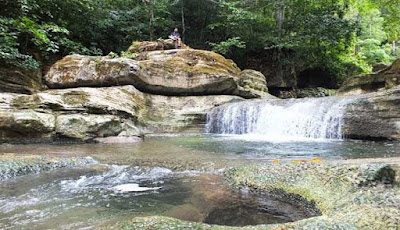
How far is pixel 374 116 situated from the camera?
310 inches

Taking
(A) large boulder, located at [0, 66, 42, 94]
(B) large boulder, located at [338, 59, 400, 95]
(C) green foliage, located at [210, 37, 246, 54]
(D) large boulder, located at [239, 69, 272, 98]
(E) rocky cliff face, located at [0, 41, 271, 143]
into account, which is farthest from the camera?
(C) green foliage, located at [210, 37, 246, 54]

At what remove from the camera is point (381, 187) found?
2.63 metres

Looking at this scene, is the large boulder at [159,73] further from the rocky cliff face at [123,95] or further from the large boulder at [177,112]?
the large boulder at [177,112]

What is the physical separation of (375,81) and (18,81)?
13.5 metres

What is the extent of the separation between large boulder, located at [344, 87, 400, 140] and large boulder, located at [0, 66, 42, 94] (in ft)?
34.3

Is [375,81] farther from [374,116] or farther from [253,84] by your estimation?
[374,116]

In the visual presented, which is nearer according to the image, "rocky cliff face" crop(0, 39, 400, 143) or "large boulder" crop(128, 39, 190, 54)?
"rocky cliff face" crop(0, 39, 400, 143)

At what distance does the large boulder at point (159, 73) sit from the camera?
10617 mm

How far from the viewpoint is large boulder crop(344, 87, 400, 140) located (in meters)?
7.60

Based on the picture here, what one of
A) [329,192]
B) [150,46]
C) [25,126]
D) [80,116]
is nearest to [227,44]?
[150,46]

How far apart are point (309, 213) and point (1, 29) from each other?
31.5ft

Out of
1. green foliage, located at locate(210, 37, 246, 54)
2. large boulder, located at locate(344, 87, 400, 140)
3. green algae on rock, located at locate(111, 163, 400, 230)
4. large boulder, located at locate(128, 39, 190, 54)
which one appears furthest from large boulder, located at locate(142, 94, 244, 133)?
green algae on rock, located at locate(111, 163, 400, 230)

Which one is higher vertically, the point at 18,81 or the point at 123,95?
the point at 18,81

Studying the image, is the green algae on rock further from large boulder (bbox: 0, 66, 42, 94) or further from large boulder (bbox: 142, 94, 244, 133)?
large boulder (bbox: 0, 66, 42, 94)
